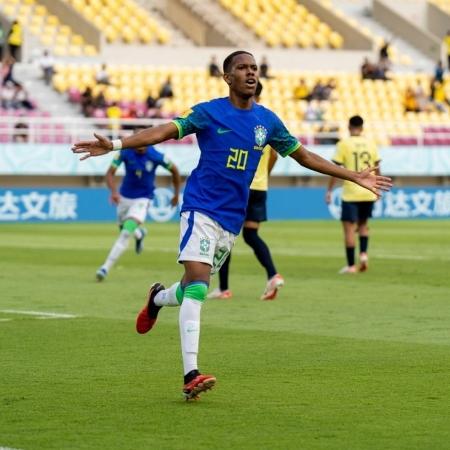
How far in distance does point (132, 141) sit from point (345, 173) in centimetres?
165

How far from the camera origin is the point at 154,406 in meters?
8.51

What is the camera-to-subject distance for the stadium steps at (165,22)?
171ft

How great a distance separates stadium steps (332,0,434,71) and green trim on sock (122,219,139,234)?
118 ft

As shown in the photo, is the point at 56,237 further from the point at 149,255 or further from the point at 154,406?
the point at 154,406

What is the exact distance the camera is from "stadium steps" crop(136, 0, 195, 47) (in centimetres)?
5212

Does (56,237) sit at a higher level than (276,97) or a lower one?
lower

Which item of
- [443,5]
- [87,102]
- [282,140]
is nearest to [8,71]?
[87,102]

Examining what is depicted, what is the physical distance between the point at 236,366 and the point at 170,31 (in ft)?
140

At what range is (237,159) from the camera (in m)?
9.27

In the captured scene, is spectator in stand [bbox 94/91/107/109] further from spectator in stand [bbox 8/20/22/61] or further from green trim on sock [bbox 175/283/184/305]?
green trim on sock [bbox 175/283/184/305]

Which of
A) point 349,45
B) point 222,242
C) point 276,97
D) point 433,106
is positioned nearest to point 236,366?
point 222,242

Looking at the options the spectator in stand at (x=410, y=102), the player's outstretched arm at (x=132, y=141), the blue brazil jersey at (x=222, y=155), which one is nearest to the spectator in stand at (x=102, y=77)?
the spectator in stand at (x=410, y=102)

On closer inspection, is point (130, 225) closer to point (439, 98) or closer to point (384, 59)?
point (439, 98)

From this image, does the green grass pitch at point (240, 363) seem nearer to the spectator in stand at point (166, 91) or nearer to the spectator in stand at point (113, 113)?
the spectator in stand at point (113, 113)
